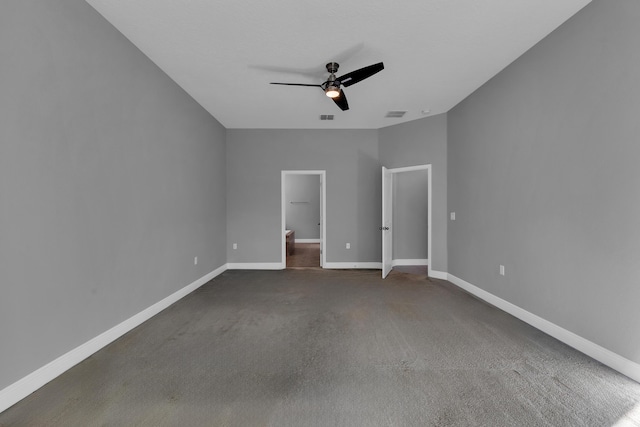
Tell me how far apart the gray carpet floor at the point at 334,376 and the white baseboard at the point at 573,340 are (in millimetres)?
77

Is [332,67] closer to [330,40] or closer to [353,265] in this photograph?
[330,40]

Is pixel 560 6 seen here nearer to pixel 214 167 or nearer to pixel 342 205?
pixel 342 205

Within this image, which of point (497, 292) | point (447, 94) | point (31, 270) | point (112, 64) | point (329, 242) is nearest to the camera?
point (31, 270)

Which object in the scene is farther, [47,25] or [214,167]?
[214,167]

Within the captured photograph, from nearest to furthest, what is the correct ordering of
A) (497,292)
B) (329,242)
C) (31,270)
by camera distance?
(31,270) → (497,292) → (329,242)

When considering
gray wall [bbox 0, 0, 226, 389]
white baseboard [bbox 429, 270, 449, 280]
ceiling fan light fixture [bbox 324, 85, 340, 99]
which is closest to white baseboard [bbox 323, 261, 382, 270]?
white baseboard [bbox 429, 270, 449, 280]

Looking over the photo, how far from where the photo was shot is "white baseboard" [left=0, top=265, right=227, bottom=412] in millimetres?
1651

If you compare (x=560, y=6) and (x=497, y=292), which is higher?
(x=560, y=6)

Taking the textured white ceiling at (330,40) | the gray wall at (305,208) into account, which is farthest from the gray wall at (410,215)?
the gray wall at (305,208)

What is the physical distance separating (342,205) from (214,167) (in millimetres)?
2542

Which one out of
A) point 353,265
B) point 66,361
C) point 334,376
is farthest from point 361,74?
point 353,265

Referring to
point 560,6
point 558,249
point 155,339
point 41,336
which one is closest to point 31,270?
point 41,336

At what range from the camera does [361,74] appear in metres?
2.79

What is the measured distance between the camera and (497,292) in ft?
11.1
